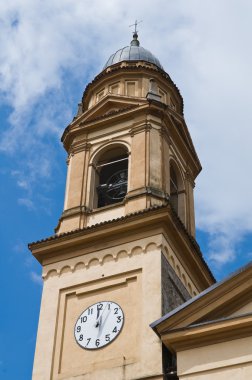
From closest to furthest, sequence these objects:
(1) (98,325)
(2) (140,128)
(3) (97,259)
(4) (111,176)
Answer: (1) (98,325), (3) (97,259), (2) (140,128), (4) (111,176)

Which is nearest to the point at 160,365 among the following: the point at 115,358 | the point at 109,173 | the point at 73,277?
the point at 115,358

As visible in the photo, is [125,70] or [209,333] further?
[125,70]

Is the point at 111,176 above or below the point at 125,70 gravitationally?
below

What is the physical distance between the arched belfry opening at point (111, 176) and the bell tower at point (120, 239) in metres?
0.03

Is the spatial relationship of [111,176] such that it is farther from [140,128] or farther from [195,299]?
[195,299]

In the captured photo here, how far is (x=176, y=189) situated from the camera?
23875 millimetres

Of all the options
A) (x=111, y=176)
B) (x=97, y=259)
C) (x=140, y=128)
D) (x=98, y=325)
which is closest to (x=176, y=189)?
(x=111, y=176)

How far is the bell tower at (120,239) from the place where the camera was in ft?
59.5

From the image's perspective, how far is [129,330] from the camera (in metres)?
18.1

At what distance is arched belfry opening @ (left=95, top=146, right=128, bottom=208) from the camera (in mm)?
22453

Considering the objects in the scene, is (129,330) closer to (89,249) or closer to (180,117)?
(89,249)

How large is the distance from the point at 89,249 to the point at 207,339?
5.11 meters

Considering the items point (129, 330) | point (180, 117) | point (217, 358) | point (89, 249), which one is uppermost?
point (180, 117)

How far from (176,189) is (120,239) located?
439 cm
